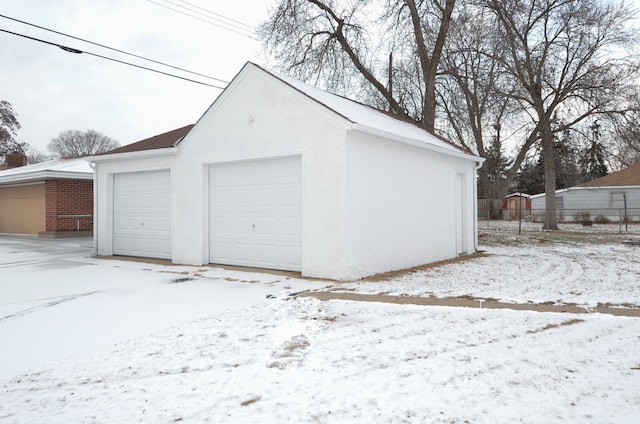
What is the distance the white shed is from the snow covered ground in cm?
134

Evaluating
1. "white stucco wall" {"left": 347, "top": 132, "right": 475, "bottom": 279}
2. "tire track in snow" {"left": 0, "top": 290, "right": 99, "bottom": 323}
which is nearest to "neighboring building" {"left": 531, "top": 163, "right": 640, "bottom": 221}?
"white stucco wall" {"left": 347, "top": 132, "right": 475, "bottom": 279}

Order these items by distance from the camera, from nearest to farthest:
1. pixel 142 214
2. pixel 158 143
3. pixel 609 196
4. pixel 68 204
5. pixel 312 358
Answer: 1. pixel 312 358
2. pixel 142 214
3. pixel 158 143
4. pixel 68 204
5. pixel 609 196

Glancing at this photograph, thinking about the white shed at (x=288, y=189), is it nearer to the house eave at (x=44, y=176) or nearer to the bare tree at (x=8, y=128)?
the house eave at (x=44, y=176)

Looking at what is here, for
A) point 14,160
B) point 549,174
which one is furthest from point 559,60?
point 14,160

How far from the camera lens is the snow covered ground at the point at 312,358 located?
112 inches

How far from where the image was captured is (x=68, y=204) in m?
17.1

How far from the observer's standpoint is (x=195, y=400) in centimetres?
296

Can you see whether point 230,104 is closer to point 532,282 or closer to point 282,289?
point 282,289

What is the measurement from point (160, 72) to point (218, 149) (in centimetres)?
639

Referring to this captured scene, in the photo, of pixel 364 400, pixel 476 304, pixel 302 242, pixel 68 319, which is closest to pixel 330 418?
pixel 364 400

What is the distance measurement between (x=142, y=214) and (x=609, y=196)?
3194 centimetres

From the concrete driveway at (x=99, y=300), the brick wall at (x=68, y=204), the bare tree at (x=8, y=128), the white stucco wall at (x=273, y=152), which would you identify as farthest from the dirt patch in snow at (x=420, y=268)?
Answer: the bare tree at (x=8, y=128)

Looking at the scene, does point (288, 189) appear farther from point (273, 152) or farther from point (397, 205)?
point (397, 205)

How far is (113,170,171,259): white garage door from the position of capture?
1060 cm
